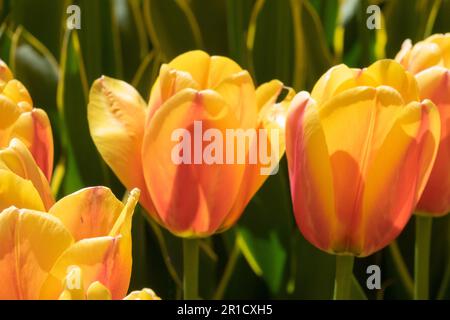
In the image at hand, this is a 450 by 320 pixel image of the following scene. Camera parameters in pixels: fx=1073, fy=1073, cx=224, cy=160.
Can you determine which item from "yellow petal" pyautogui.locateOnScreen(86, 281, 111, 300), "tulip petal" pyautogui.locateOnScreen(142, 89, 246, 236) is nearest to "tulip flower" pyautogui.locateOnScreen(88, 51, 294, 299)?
"tulip petal" pyautogui.locateOnScreen(142, 89, 246, 236)

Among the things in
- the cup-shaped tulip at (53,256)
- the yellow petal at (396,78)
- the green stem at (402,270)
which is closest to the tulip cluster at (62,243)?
the cup-shaped tulip at (53,256)

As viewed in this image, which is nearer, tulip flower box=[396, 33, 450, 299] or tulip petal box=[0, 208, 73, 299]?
tulip petal box=[0, 208, 73, 299]

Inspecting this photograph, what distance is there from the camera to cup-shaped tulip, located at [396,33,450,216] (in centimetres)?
68

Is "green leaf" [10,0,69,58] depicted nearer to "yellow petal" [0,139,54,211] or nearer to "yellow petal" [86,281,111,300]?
"yellow petal" [0,139,54,211]

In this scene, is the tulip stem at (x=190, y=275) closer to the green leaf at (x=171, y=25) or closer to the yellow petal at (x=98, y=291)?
the yellow petal at (x=98, y=291)

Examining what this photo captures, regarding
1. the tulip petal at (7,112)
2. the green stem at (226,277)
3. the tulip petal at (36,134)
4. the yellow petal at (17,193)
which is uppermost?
the tulip petal at (7,112)

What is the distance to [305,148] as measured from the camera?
611 mm

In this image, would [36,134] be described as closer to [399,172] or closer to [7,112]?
[7,112]

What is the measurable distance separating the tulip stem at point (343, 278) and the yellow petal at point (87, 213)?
0.63ft

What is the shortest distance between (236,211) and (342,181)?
0.27 ft

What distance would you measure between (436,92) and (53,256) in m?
0.31

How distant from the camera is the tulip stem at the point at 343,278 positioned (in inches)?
25.3
